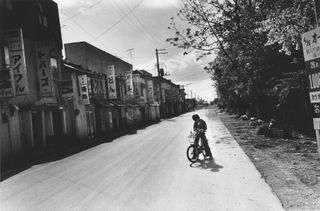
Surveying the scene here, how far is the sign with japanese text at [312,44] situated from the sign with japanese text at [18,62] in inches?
611

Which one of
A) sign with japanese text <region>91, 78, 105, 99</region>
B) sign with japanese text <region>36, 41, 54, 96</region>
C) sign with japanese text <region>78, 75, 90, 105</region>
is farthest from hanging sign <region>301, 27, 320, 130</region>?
sign with japanese text <region>91, 78, 105, 99</region>

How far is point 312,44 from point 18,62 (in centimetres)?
Result: 1606

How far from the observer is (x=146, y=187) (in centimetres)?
813

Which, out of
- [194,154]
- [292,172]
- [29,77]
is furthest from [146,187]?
[29,77]

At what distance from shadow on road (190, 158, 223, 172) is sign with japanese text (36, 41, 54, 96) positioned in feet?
43.0

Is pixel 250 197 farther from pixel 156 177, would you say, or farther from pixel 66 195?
pixel 66 195

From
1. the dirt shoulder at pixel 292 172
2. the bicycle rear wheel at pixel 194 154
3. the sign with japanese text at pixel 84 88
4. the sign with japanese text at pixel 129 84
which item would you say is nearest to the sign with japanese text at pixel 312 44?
the dirt shoulder at pixel 292 172

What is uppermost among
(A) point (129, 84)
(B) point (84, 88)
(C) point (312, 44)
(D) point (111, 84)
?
(A) point (129, 84)

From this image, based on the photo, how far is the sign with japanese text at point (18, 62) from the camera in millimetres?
17500

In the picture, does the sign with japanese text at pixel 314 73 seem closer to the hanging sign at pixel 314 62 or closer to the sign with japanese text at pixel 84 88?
the hanging sign at pixel 314 62

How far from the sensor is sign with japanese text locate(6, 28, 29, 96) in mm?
17500

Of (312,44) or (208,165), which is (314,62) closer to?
(312,44)

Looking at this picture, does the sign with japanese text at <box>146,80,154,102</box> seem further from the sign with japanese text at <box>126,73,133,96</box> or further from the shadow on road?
the shadow on road

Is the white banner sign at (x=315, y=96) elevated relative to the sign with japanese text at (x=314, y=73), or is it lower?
lower
